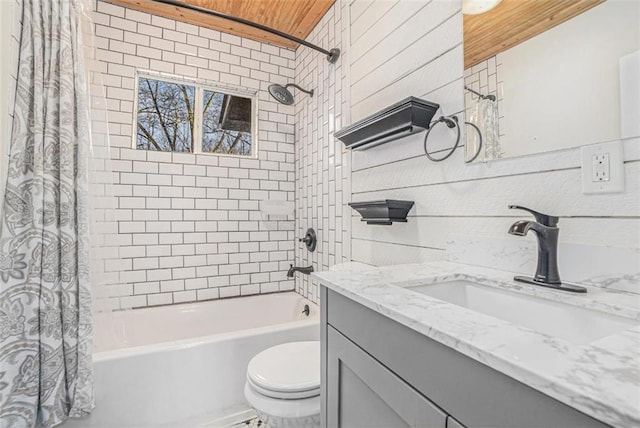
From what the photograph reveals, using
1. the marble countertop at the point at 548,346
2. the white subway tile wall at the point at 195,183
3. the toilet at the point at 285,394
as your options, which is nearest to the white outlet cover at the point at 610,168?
the marble countertop at the point at 548,346

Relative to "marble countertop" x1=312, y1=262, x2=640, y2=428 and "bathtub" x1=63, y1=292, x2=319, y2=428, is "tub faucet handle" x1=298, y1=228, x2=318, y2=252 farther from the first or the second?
"marble countertop" x1=312, y1=262, x2=640, y2=428

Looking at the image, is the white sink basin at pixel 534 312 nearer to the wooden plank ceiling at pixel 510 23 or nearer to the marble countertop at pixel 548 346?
the marble countertop at pixel 548 346

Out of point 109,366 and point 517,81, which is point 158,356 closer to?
point 109,366

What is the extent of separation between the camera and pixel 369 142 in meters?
1.57

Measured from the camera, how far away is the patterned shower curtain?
110 centimetres

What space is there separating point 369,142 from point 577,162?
2.99 feet

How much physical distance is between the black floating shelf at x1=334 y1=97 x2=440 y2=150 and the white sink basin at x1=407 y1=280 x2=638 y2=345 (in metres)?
0.69

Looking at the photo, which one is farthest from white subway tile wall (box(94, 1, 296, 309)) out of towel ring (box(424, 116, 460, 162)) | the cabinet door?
the cabinet door

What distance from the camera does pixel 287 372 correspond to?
4.23 feet

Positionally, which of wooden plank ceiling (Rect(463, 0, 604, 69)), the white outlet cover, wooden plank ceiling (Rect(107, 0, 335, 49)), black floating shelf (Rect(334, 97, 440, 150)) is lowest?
the white outlet cover

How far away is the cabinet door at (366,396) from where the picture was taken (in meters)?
0.58

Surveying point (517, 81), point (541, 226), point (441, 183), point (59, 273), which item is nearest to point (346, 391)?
point (541, 226)

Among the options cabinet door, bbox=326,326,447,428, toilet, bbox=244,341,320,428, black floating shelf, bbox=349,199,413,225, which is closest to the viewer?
cabinet door, bbox=326,326,447,428

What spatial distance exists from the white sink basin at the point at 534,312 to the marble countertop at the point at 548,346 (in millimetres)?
18
